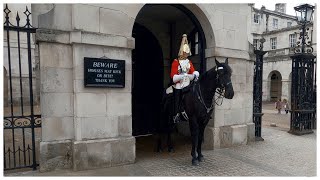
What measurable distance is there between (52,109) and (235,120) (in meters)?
5.10

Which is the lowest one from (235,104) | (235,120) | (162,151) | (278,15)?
(162,151)

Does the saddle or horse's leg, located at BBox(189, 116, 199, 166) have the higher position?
the saddle

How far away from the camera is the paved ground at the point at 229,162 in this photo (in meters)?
5.42

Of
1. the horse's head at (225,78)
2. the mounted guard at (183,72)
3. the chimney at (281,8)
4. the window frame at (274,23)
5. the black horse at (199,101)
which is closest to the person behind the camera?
the horse's head at (225,78)

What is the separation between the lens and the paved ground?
5.42 m

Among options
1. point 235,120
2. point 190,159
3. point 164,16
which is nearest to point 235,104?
point 235,120

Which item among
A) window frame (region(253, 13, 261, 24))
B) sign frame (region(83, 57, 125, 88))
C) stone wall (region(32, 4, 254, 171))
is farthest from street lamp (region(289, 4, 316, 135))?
window frame (region(253, 13, 261, 24))

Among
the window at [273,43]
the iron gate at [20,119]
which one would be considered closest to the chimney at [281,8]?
the window at [273,43]

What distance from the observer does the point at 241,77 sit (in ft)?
25.4

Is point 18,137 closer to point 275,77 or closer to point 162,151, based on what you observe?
point 162,151

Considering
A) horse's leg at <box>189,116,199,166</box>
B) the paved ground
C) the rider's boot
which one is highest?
the rider's boot

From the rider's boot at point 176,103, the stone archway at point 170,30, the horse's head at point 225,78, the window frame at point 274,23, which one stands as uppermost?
the window frame at point 274,23

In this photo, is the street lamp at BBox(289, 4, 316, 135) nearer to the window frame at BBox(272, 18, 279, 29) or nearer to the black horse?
the black horse

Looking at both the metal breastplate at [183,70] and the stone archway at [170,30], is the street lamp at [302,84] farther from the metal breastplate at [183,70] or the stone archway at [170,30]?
the metal breastplate at [183,70]
